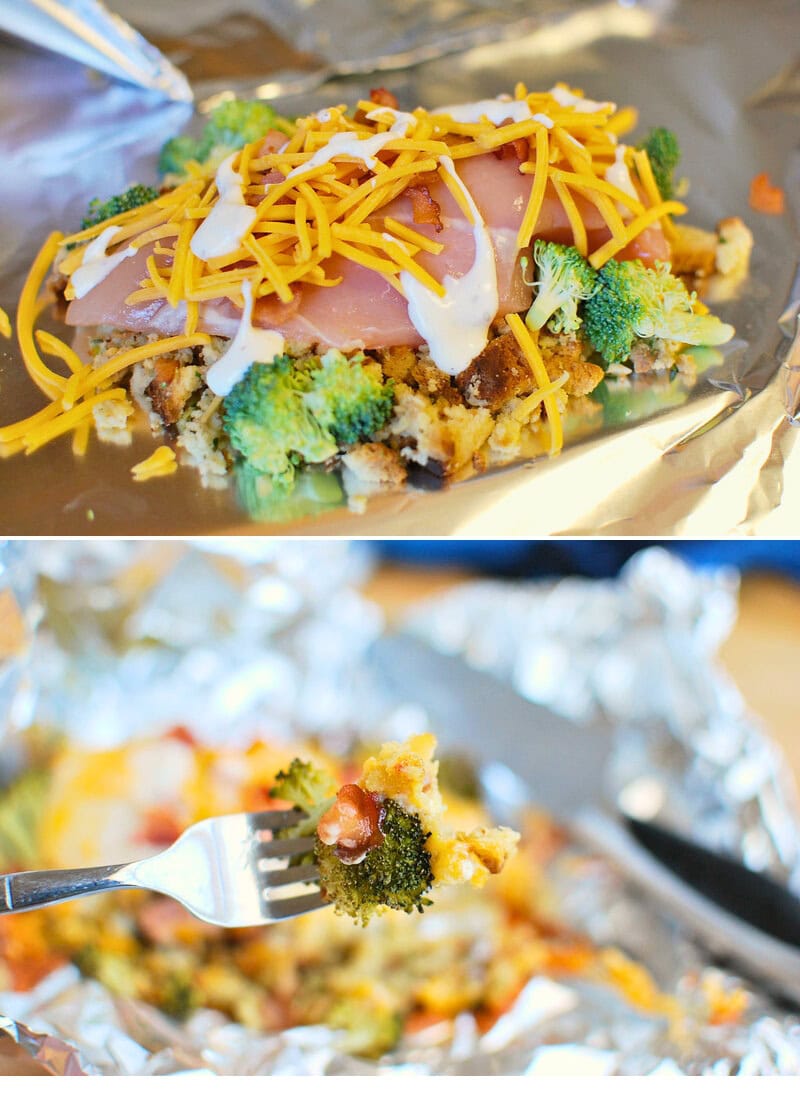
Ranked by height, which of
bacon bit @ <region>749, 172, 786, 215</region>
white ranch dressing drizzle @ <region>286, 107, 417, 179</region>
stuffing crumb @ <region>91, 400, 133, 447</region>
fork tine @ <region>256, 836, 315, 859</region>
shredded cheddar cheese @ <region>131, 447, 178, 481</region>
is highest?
white ranch dressing drizzle @ <region>286, 107, 417, 179</region>

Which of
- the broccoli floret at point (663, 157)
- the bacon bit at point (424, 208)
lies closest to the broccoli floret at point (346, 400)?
the bacon bit at point (424, 208)

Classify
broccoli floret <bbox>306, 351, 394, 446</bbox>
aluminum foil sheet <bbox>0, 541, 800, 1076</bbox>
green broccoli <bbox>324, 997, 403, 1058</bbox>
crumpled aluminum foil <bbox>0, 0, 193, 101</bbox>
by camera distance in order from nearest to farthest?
1. broccoli floret <bbox>306, 351, 394, 446</bbox>
2. green broccoli <bbox>324, 997, 403, 1058</bbox>
3. aluminum foil sheet <bbox>0, 541, 800, 1076</bbox>
4. crumpled aluminum foil <bbox>0, 0, 193, 101</bbox>

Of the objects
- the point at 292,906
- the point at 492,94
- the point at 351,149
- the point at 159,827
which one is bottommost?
the point at 159,827

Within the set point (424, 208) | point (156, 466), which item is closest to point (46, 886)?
point (156, 466)

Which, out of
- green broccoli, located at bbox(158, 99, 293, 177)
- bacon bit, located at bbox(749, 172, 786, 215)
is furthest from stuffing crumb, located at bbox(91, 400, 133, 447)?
bacon bit, located at bbox(749, 172, 786, 215)

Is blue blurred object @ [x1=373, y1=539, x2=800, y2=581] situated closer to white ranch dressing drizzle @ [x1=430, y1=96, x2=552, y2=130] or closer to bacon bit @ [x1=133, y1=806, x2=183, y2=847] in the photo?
bacon bit @ [x1=133, y1=806, x2=183, y2=847]

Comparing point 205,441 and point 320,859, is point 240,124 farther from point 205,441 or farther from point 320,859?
point 320,859

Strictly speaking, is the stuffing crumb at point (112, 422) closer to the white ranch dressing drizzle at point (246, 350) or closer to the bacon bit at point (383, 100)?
the white ranch dressing drizzle at point (246, 350)
